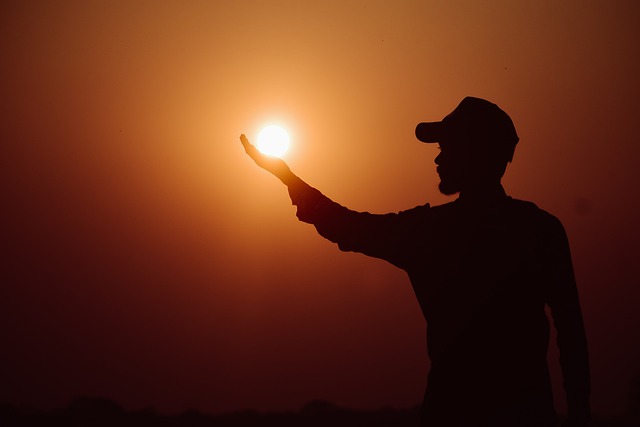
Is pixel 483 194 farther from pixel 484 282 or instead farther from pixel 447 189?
pixel 484 282

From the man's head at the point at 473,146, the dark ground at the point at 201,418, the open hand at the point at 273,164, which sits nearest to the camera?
the man's head at the point at 473,146

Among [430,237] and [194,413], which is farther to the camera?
[194,413]

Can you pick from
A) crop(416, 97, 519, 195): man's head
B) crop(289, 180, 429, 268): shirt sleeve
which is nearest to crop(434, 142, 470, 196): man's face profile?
crop(416, 97, 519, 195): man's head

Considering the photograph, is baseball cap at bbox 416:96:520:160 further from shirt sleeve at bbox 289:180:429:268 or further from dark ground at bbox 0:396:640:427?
dark ground at bbox 0:396:640:427

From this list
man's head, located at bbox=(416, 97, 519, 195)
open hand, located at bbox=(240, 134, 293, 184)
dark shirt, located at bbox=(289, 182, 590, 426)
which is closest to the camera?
dark shirt, located at bbox=(289, 182, 590, 426)

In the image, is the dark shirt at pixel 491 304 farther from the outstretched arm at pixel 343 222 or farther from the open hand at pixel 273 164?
the open hand at pixel 273 164

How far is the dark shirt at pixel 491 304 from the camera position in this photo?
118 inches

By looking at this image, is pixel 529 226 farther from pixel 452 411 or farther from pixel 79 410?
pixel 79 410

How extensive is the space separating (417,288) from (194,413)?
86.7ft

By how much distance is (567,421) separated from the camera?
9.91 feet

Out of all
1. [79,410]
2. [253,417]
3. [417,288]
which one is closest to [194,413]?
[253,417]

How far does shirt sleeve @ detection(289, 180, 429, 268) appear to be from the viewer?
323 cm

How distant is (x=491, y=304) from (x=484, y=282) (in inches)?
3.6

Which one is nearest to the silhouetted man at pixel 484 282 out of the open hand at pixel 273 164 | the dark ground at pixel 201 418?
the open hand at pixel 273 164
